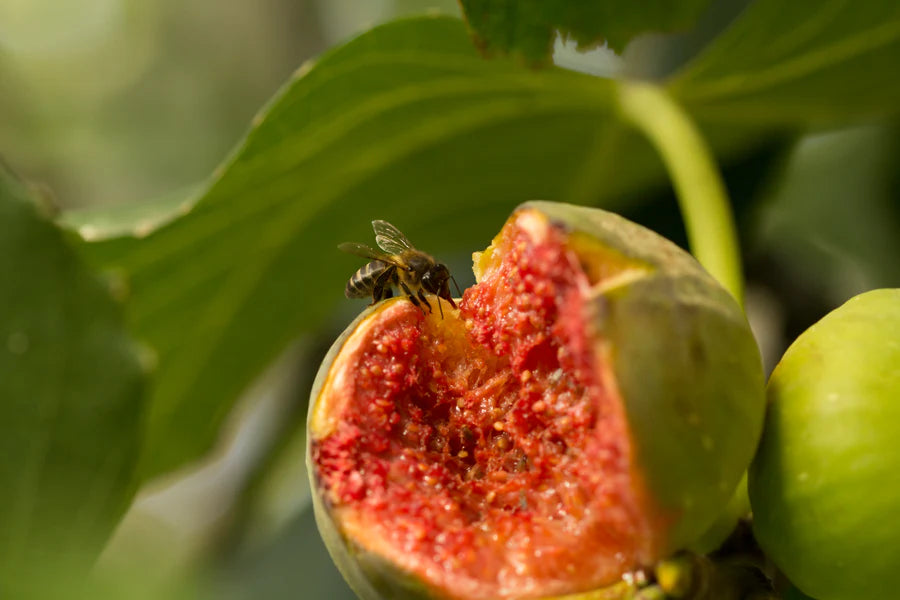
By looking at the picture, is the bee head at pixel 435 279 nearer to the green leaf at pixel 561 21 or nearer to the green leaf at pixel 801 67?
the green leaf at pixel 561 21

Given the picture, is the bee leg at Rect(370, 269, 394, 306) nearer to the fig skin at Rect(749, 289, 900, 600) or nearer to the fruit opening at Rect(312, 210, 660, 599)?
the fruit opening at Rect(312, 210, 660, 599)

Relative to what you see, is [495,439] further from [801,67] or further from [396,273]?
[801,67]

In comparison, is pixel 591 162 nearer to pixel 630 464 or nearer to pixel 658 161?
pixel 658 161

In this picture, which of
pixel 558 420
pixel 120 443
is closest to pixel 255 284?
pixel 120 443

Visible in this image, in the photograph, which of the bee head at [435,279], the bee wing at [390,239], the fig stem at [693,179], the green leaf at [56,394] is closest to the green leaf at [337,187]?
the fig stem at [693,179]

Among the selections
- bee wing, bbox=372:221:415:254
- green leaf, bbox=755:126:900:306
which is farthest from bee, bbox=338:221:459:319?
green leaf, bbox=755:126:900:306

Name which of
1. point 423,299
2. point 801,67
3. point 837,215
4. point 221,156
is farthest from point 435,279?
point 221,156
